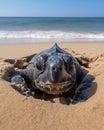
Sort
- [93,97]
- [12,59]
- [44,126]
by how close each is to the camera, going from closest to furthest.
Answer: [44,126], [93,97], [12,59]

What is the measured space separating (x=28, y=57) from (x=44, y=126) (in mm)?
2785

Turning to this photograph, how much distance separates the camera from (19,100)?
2355mm

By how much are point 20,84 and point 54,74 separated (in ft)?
2.14

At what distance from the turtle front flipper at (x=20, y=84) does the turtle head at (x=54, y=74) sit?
0.14 meters

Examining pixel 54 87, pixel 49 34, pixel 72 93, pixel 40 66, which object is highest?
pixel 40 66

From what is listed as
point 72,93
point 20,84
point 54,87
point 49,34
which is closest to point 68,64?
point 54,87

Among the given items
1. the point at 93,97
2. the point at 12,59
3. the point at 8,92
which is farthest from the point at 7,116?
the point at 12,59

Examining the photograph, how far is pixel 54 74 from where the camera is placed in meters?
2.42

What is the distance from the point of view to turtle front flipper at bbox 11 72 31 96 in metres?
2.77

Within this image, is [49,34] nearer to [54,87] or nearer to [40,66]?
[40,66]

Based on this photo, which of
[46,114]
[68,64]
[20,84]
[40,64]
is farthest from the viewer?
[20,84]

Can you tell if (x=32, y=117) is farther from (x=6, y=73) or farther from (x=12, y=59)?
(x=12, y=59)

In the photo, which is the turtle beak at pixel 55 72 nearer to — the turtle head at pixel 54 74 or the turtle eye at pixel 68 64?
the turtle head at pixel 54 74

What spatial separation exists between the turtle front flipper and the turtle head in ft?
0.44
